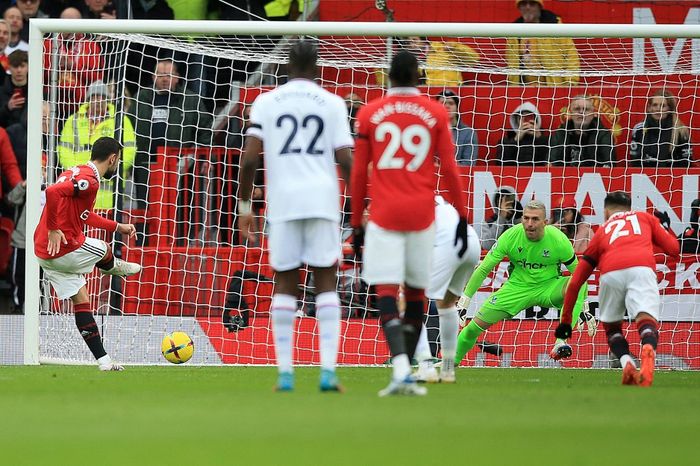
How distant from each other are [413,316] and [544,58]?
22.8 ft

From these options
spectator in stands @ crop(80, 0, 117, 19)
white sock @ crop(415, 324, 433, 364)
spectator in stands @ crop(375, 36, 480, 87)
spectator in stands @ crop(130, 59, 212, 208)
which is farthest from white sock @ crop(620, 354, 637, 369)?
spectator in stands @ crop(80, 0, 117, 19)

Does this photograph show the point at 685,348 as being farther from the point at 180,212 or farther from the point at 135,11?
the point at 135,11

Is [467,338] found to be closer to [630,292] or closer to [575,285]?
[575,285]

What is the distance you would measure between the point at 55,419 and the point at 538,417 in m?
2.59

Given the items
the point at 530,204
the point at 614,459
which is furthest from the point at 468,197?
the point at 614,459

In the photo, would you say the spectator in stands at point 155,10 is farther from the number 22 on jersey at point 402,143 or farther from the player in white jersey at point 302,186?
the number 22 on jersey at point 402,143

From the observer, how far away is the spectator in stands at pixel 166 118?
47.3 ft

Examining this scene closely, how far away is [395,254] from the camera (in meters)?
7.99

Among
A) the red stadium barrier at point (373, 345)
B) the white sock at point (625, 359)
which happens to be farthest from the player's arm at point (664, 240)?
the red stadium barrier at point (373, 345)

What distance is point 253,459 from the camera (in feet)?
17.0

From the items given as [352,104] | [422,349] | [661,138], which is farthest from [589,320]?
[422,349]

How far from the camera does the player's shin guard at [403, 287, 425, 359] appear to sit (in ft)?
27.5

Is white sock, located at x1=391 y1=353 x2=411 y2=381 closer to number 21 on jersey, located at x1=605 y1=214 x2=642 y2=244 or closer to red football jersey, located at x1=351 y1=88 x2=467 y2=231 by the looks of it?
red football jersey, located at x1=351 y1=88 x2=467 y2=231

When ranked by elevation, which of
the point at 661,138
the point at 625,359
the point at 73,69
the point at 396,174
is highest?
the point at 73,69
